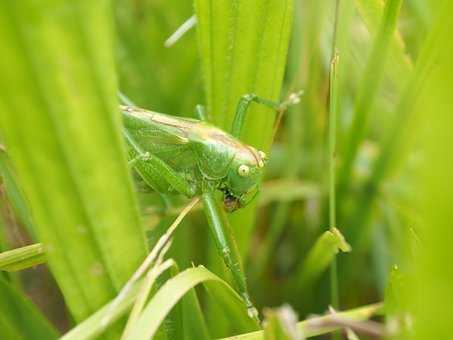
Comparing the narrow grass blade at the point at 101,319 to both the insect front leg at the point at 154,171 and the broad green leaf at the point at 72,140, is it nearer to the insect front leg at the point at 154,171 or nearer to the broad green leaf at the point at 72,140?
the broad green leaf at the point at 72,140

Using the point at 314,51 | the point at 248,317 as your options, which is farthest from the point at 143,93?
the point at 248,317

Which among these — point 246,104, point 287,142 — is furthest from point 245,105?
point 287,142

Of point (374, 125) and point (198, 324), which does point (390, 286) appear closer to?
point (198, 324)

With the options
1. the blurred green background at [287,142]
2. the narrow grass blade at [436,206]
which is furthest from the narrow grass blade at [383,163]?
the narrow grass blade at [436,206]

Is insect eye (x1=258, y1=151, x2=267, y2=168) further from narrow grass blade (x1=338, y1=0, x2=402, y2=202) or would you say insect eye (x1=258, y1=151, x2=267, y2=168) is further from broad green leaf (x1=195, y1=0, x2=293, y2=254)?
narrow grass blade (x1=338, y1=0, x2=402, y2=202)

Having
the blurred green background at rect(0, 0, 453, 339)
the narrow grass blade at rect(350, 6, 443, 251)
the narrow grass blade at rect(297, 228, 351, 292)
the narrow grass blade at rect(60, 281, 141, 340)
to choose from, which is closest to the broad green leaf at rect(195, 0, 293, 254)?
the blurred green background at rect(0, 0, 453, 339)

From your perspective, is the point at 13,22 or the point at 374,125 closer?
the point at 13,22
